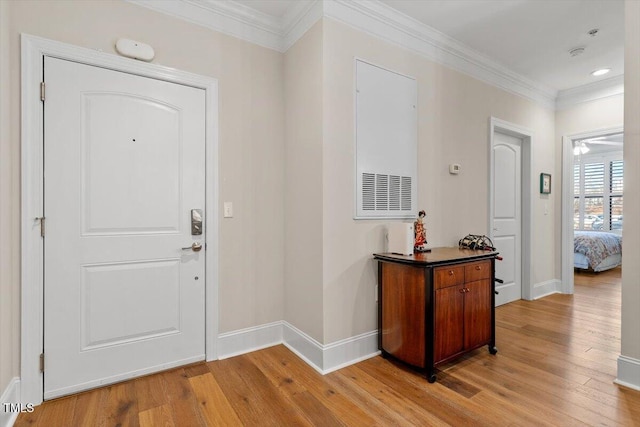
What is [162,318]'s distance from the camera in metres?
2.28

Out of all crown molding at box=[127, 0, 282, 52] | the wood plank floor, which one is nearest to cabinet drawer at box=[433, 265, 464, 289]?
the wood plank floor

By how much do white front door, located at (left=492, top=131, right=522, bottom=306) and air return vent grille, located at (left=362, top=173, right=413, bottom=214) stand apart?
61.7 inches

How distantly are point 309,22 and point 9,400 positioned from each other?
298 centimetres

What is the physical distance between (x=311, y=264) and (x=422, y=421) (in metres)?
1.19

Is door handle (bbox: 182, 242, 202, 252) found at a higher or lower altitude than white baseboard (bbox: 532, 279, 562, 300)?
higher

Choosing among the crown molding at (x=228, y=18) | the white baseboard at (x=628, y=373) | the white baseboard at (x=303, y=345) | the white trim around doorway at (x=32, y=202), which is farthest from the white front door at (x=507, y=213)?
the white trim around doorway at (x=32, y=202)

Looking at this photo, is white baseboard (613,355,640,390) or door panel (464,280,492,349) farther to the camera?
door panel (464,280,492,349)

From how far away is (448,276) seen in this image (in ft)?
7.43

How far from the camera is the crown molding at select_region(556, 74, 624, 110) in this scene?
12.9 feet

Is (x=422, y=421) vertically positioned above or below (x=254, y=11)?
below

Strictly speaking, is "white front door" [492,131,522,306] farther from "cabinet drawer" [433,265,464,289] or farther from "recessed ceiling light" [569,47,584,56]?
Answer: "cabinet drawer" [433,265,464,289]

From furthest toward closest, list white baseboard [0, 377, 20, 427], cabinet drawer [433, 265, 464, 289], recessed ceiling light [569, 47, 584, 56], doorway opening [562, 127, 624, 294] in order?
1. doorway opening [562, 127, 624, 294]
2. recessed ceiling light [569, 47, 584, 56]
3. cabinet drawer [433, 265, 464, 289]
4. white baseboard [0, 377, 20, 427]

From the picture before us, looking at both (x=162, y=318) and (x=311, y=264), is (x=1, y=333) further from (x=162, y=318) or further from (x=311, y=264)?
(x=311, y=264)

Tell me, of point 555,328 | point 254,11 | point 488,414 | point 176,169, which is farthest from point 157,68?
point 555,328
